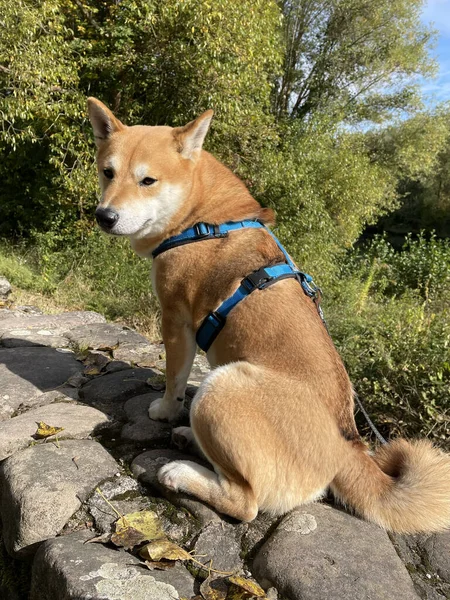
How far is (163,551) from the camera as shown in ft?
6.77

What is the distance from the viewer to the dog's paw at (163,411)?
315cm

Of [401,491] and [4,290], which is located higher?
[4,290]

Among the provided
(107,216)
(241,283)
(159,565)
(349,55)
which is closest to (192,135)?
(107,216)

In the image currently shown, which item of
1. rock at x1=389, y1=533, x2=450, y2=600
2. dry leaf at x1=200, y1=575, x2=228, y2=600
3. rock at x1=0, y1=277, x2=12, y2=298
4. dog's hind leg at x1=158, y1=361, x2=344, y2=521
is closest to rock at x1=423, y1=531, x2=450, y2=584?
rock at x1=389, y1=533, x2=450, y2=600

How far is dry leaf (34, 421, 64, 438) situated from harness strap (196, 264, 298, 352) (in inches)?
41.9

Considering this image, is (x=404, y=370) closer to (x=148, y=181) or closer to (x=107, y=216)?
(x=148, y=181)

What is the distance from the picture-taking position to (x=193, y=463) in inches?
101

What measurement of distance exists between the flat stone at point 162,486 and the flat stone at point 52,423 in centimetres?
49

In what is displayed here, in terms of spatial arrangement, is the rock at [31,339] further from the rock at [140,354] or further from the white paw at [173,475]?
the white paw at [173,475]

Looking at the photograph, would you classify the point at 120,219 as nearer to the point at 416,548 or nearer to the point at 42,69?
the point at 416,548

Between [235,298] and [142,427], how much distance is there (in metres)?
1.10

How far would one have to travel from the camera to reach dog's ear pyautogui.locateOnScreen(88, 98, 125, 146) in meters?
3.49

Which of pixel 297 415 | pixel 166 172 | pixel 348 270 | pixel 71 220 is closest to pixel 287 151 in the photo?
pixel 348 270

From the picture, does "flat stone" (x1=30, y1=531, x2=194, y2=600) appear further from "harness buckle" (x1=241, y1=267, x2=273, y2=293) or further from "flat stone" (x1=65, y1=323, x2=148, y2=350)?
"flat stone" (x1=65, y1=323, x2=148, y2=350)
